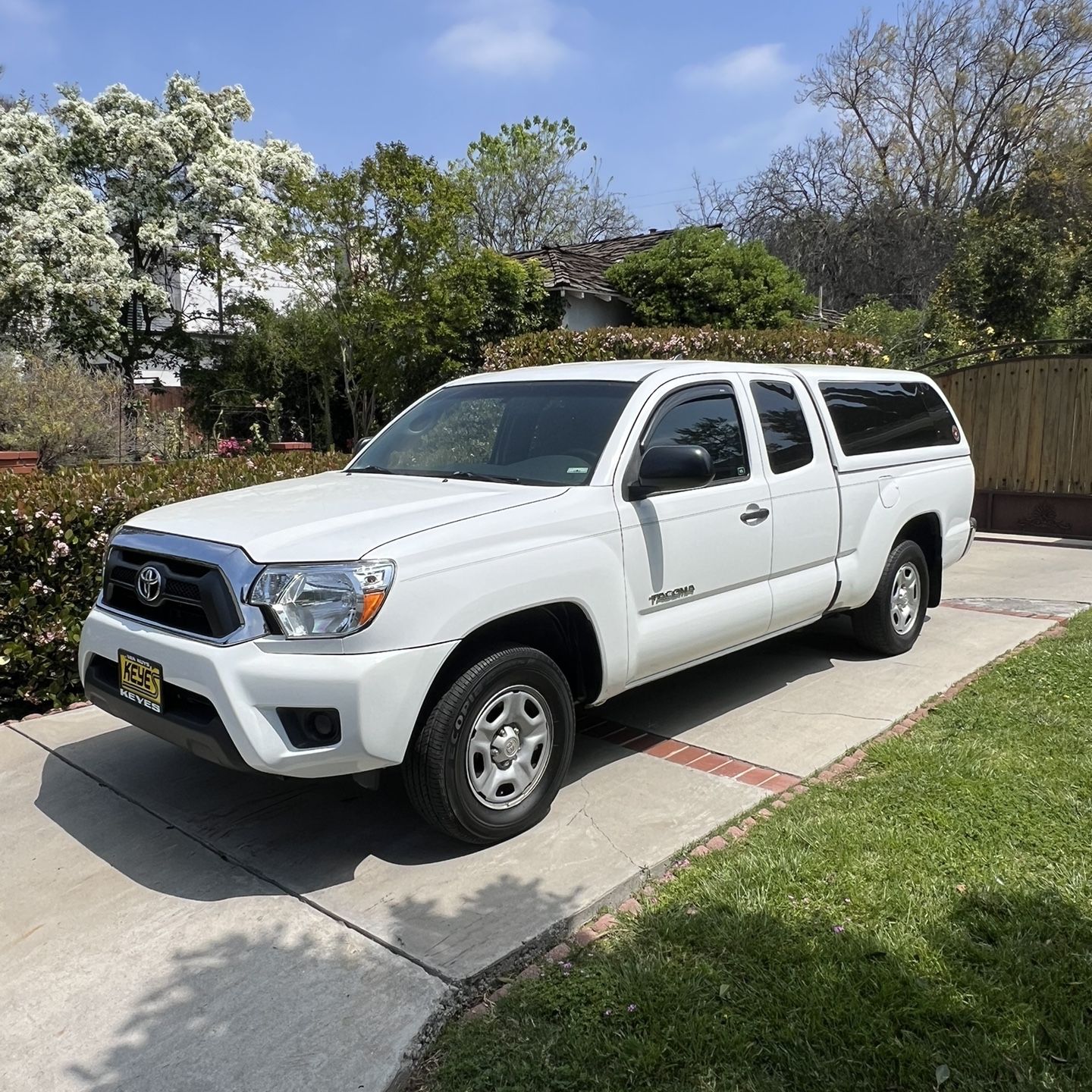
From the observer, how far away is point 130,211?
827 inches

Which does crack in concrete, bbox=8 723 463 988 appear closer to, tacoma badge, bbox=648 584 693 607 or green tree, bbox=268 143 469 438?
tacoma badge, bbox=648 584 693 607

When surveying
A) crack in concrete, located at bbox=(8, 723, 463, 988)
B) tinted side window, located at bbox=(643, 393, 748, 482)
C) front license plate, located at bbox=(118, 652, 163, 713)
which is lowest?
crack in concrete, located at bbox=(8, 723, 463, 988)

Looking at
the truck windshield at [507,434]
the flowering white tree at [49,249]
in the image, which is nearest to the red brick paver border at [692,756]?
the truck windshield at [507,434]

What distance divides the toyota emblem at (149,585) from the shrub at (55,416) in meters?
7.42

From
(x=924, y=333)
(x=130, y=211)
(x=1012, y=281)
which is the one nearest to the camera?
(x=1012, y=281)

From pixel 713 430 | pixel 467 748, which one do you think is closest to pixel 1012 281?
pixel 713 430

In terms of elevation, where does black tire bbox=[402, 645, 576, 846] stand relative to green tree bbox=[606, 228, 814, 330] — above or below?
below

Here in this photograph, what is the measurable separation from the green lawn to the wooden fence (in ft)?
29.3

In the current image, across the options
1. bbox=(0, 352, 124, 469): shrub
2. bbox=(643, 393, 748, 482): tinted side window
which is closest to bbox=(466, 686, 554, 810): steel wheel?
bbox=(643, 393, 748, 482): tinted side window

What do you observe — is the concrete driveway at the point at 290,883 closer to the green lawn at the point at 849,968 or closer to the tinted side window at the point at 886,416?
the green lawn at the point at 849,968

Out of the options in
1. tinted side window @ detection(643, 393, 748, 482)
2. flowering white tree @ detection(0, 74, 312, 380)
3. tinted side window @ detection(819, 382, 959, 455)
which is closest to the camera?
tinted side window @ detection(643, 393, 748, 482)

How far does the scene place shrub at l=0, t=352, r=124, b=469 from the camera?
34.9 feet

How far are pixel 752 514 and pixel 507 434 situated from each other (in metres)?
1.32

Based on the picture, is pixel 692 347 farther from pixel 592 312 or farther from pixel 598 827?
pixel 592 312
